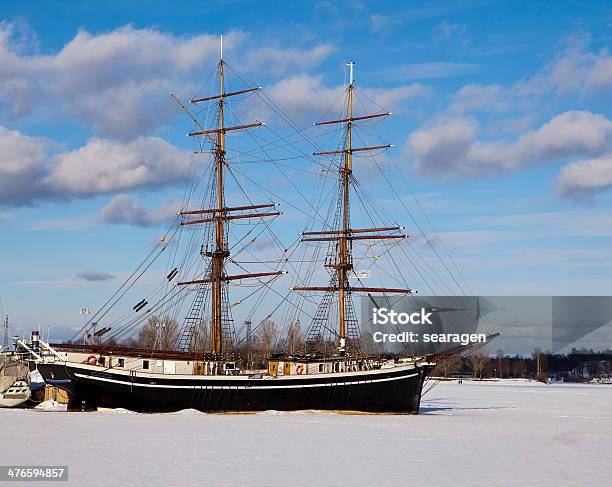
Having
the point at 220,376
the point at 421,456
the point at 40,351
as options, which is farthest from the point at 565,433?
the point at 40,351

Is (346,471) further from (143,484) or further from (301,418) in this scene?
(301,418)

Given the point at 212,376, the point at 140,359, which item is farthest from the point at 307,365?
the point at 140,359

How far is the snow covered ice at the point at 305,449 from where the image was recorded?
26062 millimetres

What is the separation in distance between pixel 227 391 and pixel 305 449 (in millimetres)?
21490

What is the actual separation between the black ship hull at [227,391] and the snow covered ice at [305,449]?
6.16ft

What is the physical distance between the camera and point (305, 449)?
33.2 m

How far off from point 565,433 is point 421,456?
14.9 m

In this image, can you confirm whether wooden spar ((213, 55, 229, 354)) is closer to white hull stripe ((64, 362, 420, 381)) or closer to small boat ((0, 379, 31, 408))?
white hull stripe ((64, 362, 420, 381))

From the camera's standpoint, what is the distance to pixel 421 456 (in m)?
31.8

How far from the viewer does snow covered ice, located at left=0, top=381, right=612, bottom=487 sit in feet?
85.5

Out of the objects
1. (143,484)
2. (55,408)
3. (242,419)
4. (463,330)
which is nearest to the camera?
(143,484)
